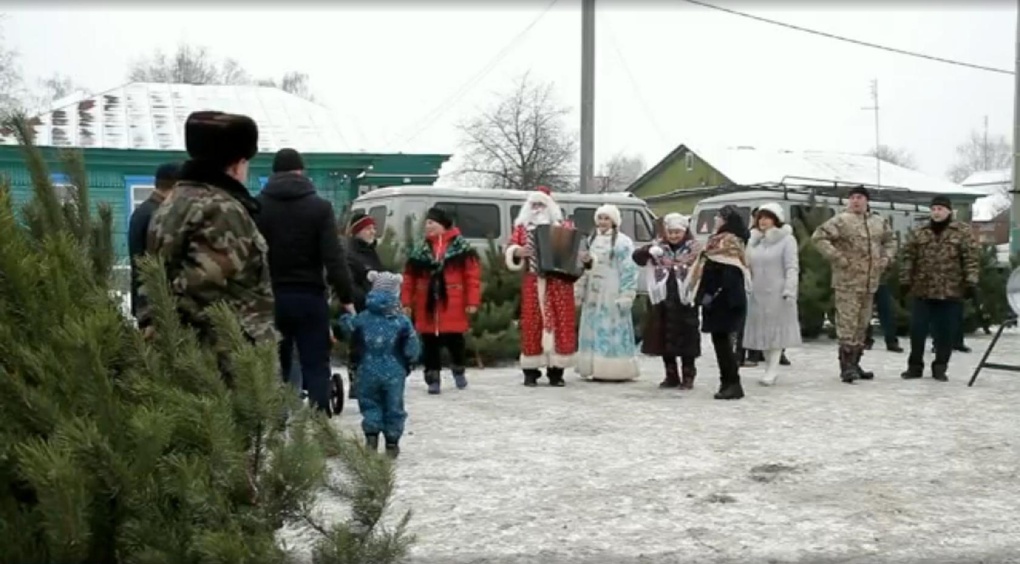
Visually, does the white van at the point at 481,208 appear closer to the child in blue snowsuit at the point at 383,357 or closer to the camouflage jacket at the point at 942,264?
the camouflage jacket at the point at 942,264

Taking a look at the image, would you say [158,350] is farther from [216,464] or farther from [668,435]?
[668,435]

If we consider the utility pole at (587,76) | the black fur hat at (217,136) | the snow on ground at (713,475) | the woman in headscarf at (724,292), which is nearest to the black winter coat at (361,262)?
the snow on ground at (713,475)

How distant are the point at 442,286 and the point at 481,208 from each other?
21.3 ft

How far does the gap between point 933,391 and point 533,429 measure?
3.57m

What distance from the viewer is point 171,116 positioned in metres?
22.2

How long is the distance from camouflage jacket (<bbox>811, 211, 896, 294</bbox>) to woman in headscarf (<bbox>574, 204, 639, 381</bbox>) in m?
1.71

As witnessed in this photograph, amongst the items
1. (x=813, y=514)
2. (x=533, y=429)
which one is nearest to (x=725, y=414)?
(x=533, y=429)

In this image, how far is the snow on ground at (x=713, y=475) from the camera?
12.1ft

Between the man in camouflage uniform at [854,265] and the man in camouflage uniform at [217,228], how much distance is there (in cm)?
592

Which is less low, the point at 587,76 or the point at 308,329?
the point at 587,76

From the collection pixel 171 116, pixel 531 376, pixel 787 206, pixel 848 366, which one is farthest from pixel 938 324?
pixel 171 116

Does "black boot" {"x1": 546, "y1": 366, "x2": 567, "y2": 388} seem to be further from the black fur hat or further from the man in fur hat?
the black fur hat

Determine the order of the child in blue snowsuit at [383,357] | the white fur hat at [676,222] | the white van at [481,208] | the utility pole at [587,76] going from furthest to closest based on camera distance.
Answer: the utility pole at [587,76]
the white van at [481,208]
the white fur hat at [676,222]
the child in blue snowsuit at [383,357]

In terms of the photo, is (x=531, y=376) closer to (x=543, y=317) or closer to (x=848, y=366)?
(x=543, y=317)
